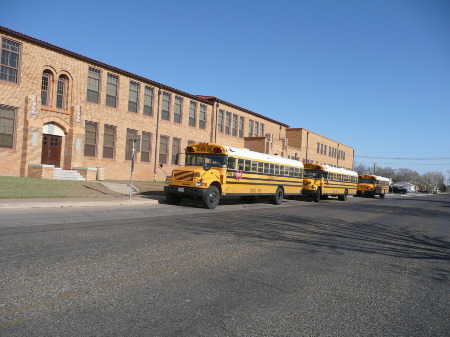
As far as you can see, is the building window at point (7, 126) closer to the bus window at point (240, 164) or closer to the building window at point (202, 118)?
the bus window at point (240, 164)

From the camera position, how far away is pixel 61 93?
23859 mm

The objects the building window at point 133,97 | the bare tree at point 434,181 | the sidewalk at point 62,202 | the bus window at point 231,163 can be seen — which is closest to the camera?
the sidewalk at point 62,202

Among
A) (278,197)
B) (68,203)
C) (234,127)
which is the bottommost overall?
(68,203)

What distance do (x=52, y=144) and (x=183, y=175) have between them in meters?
11.9

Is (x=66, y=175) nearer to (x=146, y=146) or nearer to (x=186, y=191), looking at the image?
(x=146, y=146)

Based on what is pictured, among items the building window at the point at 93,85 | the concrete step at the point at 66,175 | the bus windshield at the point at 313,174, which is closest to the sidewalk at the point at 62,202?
the concrete step at the point at 66,175

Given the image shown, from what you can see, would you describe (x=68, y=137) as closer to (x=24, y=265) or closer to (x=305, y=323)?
(x=24, y=265)

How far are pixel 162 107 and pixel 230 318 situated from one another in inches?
1137

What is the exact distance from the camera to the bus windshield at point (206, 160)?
54.8 ft

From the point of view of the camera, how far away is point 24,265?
529 cm

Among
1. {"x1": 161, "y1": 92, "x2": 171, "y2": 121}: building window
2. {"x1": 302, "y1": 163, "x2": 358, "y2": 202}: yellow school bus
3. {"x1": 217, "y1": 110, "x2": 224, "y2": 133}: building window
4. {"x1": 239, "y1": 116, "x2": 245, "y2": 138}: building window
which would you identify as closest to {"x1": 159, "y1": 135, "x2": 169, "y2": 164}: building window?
{"x1": 161, "y1": 92, "x2": 171, "y2": 121}: building window

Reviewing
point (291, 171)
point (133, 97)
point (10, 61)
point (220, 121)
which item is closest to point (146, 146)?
point (133, 97)

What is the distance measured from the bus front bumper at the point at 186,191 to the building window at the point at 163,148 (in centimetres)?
1527

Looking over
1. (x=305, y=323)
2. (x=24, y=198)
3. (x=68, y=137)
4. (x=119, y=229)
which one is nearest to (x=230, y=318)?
(x=305, y=323)
